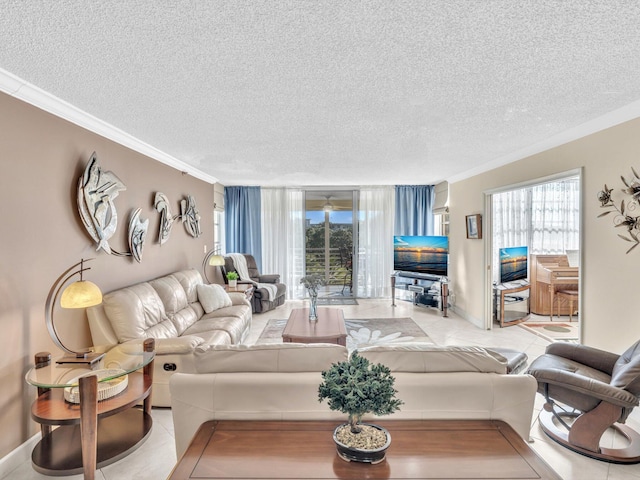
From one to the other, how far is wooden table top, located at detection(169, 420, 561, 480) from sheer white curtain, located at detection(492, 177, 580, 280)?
208 inches

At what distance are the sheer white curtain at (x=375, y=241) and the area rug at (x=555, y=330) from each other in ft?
9.18

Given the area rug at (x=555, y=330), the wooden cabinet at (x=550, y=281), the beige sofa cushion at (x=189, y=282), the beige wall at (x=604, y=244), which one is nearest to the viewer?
the beige wall at (x=604, y=244)

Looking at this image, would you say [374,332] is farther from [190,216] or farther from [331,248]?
[190,216]

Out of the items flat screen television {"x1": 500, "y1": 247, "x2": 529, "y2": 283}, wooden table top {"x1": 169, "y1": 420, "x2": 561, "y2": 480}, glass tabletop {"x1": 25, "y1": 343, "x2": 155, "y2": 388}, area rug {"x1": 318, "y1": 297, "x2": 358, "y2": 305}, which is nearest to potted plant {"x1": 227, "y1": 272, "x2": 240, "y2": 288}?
area rug {"x1": 318, "y1": 297, "x2": 358, "y2": 305}

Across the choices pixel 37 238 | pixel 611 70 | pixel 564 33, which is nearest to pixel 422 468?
pixel 564 33

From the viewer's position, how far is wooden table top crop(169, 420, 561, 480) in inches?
47.4

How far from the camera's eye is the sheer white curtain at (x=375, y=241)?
24.7 feet

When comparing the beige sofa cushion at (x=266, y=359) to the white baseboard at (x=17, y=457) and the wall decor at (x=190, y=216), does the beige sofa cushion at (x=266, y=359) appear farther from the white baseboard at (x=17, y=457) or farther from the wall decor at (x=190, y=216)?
the wall decor at (x=190, y=216)

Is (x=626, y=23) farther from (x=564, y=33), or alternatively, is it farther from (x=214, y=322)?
(x=214, y=322)

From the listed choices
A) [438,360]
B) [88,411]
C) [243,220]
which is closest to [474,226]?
[438,360]

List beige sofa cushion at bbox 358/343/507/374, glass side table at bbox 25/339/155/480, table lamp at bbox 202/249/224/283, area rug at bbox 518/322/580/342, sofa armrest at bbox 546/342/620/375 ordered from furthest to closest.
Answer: table lamp at bbox 202/249/224/283 < area rug at bbox 518/322/580/342 < sofa armrest at bbox 546/342/620/375 < glass side table at bbox 25/339/155/480 < beige sofa cushion at bbox 358/343/507/374

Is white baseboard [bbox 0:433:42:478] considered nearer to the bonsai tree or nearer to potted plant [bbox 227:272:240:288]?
the bonsai tree

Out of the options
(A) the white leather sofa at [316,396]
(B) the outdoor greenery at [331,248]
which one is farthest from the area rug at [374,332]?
(A) the white leather sofa at [316,396]

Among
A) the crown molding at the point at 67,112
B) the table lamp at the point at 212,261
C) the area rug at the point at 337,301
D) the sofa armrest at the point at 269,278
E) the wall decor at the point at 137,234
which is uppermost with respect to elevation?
the crown molding at the point at 67,112
